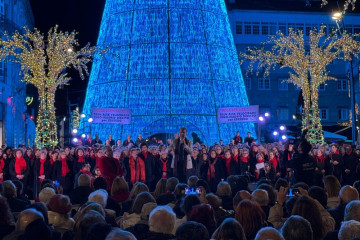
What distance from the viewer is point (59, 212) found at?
8562 mm

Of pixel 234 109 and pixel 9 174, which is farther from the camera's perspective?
pixel 234 109

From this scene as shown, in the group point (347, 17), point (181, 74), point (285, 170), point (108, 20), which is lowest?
point (285, 170)

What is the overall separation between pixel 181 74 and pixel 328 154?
1586 centimetres

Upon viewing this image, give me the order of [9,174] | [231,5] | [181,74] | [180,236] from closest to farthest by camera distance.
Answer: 1. [180,236]
2. [9,174]
3. [181,74]
4. [231,5]

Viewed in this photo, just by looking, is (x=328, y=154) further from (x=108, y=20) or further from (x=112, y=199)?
(x=108, y=20)

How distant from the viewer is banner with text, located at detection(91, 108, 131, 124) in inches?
1102

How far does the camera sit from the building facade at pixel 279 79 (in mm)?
60594

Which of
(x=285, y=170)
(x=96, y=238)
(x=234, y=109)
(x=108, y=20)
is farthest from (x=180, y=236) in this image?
(x=108, y=20)

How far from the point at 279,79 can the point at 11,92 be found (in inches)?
1223

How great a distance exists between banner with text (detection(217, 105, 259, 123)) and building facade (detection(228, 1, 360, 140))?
30467mm

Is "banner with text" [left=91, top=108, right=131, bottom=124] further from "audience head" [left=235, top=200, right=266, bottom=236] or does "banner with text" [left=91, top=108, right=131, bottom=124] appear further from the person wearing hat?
"audience head" [left=235, top=200, right=266, bottom=236]

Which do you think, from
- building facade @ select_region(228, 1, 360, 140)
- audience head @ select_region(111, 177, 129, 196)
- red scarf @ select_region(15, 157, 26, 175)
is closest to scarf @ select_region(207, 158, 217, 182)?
red scarf @ select_region(15, 157, 26, 175)

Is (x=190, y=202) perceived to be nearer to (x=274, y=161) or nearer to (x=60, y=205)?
(x=60, y=205)

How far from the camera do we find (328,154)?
2036 centimetres
